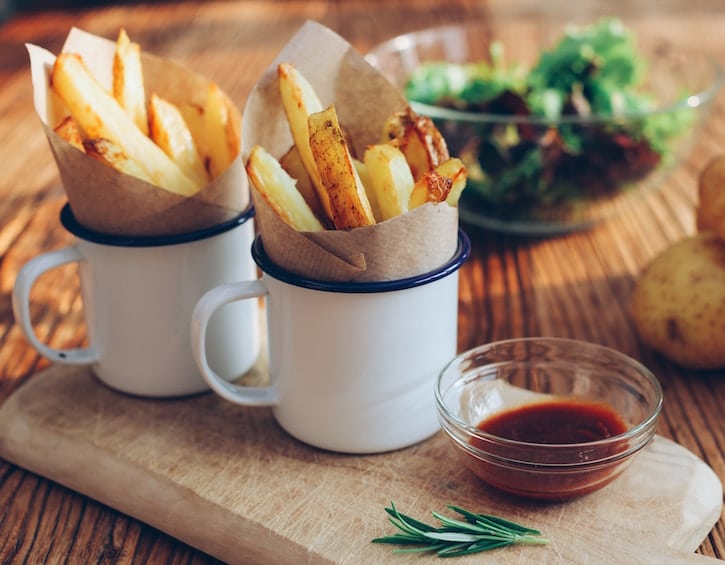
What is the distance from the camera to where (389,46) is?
209 centimetres

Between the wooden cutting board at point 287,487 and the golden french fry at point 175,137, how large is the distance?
0.28m

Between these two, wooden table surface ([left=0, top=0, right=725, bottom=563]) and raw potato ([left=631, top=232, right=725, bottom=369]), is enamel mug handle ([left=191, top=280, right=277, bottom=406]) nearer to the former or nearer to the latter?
wooden table surface ([left=0, top=0, right=725, bottom=563])

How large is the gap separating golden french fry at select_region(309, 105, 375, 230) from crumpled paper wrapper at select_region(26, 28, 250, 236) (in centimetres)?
19

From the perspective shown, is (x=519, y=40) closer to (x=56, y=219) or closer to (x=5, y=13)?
(x=56, y=219)

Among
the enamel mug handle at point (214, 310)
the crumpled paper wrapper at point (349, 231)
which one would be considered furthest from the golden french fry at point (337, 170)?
the enamel mug handle at point (214, 310)

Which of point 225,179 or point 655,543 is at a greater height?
point 225,179

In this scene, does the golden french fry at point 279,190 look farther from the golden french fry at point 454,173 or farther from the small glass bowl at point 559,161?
the small glass bowl at point 559,161

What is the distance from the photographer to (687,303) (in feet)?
4.29

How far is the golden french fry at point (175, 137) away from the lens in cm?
114

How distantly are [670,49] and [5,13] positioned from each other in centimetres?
240

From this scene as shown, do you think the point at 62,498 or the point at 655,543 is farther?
the point at 62,498

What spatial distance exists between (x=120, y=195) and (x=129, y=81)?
148mm

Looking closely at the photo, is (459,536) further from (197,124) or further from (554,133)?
(554,133)

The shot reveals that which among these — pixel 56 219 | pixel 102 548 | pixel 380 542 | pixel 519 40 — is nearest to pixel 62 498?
pixel 102 548
